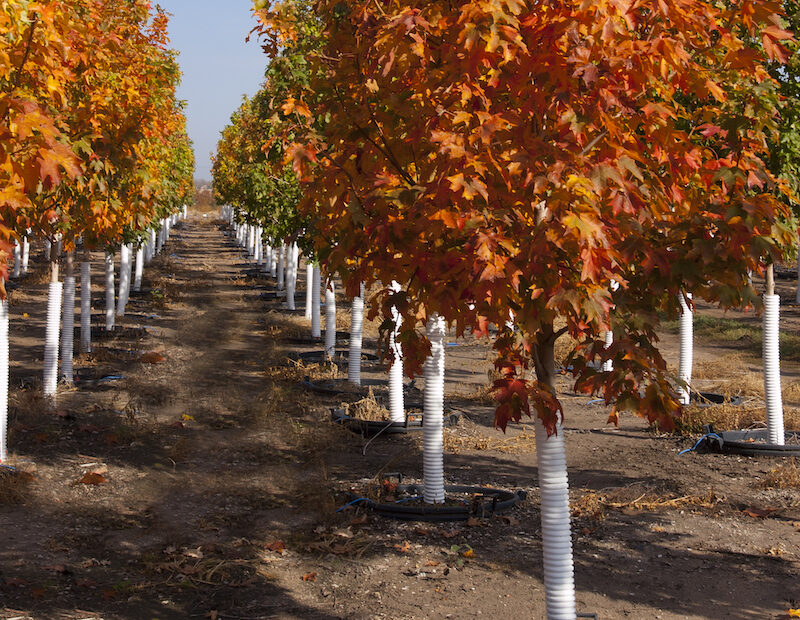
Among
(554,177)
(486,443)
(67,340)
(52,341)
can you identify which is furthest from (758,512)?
(67,340)

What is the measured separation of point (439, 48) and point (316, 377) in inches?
415

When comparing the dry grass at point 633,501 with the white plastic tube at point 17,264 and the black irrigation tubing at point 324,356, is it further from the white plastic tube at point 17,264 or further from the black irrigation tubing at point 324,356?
the white plastic tube at point 17,264

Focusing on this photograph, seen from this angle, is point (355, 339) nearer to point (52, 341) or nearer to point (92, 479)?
point (52, 341)

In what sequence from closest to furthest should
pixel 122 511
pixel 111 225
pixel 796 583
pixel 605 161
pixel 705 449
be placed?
pixel 605 161 → pixel 796 583 → pixel 122 511 → pixel 705 449 → pixel 111 225

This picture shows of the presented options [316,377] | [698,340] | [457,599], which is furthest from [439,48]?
[698,340]

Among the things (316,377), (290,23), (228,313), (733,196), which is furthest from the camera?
(228,313)

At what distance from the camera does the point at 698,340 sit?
68.7 feet

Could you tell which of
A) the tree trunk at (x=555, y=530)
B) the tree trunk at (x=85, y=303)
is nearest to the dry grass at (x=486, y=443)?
the tree trunk at (x=555, y=530)

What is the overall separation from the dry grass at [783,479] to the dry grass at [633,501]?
79cm

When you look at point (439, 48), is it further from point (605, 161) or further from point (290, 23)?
point (290, 23)

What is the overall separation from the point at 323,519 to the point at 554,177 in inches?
197

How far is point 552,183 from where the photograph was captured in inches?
140

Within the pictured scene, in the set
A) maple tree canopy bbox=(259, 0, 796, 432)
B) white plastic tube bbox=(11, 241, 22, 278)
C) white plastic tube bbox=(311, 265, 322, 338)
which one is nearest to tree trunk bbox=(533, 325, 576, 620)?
maple tree canopy bbox=(259, 0, 796, 432)

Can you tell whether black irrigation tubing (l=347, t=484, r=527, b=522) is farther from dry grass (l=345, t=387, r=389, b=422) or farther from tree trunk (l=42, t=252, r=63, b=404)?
tree trunk (l=42, t=252, r=63, b=404)
